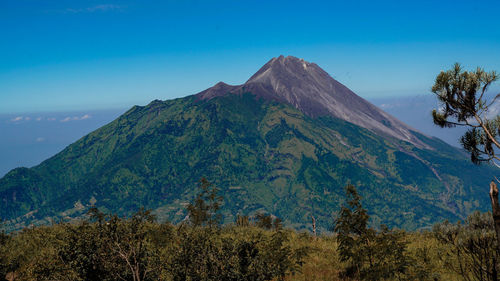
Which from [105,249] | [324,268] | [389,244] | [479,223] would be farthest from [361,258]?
[105,249]

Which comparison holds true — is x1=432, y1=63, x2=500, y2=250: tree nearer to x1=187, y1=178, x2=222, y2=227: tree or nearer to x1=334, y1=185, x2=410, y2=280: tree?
x1=334, y1=185, x2=410, y2=280: tree

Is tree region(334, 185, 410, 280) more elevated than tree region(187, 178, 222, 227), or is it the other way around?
tree region(334, 185, 410, 280)

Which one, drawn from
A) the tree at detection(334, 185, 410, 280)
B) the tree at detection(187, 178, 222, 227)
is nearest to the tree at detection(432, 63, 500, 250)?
the tree at detection(334, 185, 410, 280)

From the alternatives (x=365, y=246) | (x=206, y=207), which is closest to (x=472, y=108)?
(x=365, y=246)

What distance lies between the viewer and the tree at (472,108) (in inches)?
707

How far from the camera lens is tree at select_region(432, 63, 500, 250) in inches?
707

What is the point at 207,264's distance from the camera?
12.0m

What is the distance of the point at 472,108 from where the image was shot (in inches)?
727

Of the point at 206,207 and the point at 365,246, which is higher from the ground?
the point at 365,246

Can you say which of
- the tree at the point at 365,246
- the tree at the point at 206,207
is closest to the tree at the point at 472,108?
the tree at the point at 365,246

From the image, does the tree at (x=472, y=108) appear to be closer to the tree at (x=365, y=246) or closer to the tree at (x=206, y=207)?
the tree at (x=365, y=246)

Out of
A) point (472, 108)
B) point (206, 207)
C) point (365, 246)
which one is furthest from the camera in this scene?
point (206, 207)

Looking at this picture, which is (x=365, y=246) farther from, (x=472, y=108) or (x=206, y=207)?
(x=206, y=207)

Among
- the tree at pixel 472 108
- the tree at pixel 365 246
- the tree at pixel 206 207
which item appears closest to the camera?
the tree at pixel 365 246
